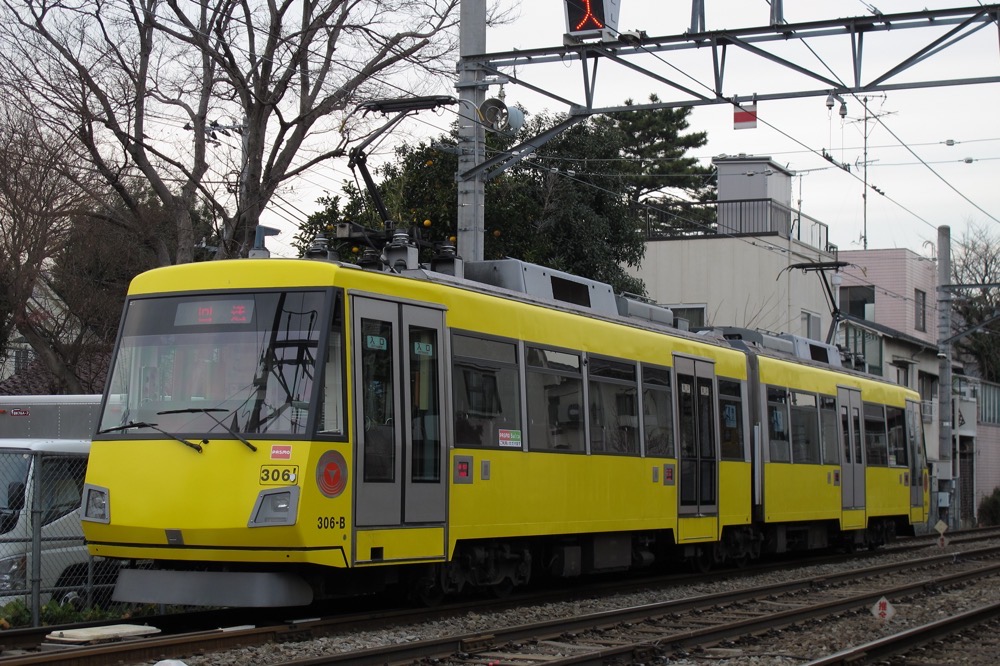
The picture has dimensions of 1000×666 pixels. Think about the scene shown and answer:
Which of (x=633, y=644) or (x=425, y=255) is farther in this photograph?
(x=425, y=255)

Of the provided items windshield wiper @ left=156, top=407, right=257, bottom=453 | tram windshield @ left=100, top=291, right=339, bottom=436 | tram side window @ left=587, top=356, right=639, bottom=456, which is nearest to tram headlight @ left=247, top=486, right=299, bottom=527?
windshield wiper @ left=156, top=407, right=257, bottom=453

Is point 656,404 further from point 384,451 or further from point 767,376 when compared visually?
point 384,451

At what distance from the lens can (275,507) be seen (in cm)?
1030

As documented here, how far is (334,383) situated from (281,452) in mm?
735

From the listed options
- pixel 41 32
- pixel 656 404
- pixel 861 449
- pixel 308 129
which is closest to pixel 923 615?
pixel 656 404

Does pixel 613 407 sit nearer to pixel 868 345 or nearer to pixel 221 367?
pixel 221 367

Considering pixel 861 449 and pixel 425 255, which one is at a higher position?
pixel 425 255

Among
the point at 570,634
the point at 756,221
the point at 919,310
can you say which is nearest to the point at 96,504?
the point at 570,634

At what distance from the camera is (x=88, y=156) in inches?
845

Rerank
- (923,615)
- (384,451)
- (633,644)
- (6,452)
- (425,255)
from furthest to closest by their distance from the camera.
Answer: (425,255), (923,615), (6,452), (384,451), (633,644)

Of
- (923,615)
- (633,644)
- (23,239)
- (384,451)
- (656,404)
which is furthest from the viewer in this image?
(23,239)

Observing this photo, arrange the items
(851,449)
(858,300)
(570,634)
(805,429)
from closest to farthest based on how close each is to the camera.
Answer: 1. (570,634)
2. (805,429)
3. (851,449)
4. (858,300)

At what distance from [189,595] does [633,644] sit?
3.51 meters

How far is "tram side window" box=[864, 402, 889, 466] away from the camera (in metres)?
23.3
